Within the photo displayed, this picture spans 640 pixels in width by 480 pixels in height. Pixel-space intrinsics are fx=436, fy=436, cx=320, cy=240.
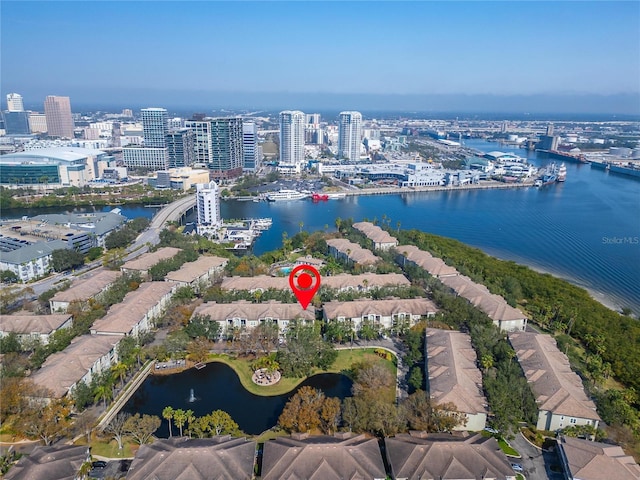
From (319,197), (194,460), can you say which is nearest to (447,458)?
(194,460)

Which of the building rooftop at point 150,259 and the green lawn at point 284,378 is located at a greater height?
the building rooftop at point 150,259

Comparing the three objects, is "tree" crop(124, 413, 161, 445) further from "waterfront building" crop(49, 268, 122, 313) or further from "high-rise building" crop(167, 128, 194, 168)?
"high-rise building" crop(167, 128, 194, 168)

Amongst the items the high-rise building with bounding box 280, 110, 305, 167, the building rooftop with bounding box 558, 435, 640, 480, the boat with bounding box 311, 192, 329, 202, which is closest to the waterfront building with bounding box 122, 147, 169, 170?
the high-rise building with bounding box 280, 110, 305, 167

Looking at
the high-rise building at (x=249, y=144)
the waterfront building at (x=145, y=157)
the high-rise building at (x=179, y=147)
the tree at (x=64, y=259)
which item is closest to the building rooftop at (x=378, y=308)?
the tree at (x=64, y=259)

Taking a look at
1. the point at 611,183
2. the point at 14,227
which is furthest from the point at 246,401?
the point at 611,183

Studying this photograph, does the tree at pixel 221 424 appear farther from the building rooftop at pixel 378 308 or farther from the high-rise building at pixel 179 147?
the high-rise building at pixel 179 147

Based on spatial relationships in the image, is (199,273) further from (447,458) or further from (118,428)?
(447,458)

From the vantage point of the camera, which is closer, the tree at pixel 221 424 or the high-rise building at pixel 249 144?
the tree at pixel 221 424
